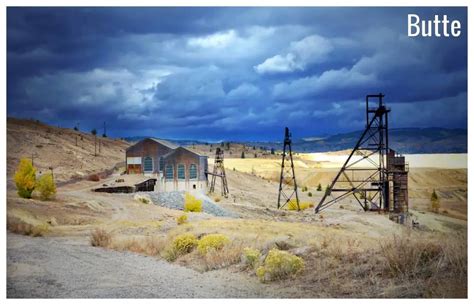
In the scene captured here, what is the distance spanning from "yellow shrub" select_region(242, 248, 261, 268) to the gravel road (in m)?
0.28

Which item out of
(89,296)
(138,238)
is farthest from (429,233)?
(89,296)

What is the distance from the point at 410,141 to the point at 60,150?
7.87m

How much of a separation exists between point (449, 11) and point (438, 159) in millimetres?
2995

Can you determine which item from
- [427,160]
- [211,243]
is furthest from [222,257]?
[427,160]

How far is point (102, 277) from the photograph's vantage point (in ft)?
37.2

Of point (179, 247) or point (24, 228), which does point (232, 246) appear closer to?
point (179, 247)

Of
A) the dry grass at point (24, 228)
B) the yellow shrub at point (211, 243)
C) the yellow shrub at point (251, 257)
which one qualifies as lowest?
the yellow shrub at point (251, 257)

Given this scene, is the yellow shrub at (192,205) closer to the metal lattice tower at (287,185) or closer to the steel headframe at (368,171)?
the metal lattice tower at (287,185)

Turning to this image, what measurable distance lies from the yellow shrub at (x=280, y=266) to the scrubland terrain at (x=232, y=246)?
0.11m

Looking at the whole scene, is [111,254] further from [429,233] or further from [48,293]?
[429,233]

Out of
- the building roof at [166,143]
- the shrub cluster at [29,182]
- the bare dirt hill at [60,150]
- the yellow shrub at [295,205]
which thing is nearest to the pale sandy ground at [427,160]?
the yellow shrub at [295,205]

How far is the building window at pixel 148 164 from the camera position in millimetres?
14416
